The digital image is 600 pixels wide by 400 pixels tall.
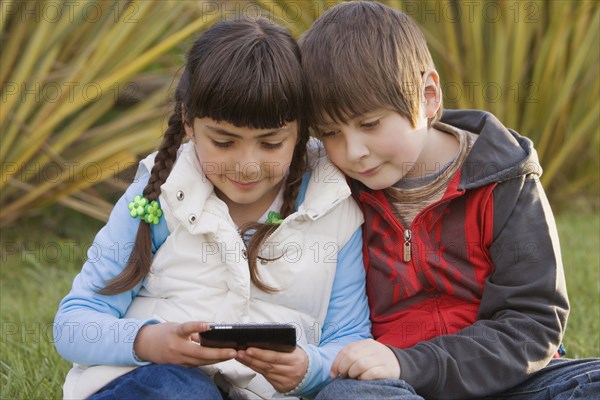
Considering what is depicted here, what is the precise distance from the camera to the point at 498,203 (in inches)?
93.7

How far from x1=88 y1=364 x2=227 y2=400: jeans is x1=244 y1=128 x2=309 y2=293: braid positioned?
286 mm

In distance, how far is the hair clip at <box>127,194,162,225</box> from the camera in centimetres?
238

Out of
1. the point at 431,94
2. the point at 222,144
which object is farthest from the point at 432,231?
the point at 222,144

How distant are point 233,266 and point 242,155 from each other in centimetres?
27

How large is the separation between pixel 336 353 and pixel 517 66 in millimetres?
2900

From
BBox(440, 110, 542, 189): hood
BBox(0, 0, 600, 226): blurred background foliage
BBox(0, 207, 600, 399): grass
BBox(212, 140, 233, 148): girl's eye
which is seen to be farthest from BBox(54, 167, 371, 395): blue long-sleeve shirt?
→ BBox(0, 0, 600, 226): blurred background foliage

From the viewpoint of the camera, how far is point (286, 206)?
2488 mm

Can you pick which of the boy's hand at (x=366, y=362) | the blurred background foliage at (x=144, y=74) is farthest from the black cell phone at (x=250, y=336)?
the blurred background foliage at (x=144, y=74)

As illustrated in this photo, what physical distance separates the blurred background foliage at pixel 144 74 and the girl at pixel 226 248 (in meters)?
1.81

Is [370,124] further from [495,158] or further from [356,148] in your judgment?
[495,158]

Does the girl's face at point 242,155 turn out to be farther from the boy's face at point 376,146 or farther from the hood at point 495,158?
the hood at point 495,158

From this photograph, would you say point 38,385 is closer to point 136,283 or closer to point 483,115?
point 136,283

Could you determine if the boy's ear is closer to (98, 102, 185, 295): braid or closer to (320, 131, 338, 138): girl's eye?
(320, 131, 338, 138): girl's eye

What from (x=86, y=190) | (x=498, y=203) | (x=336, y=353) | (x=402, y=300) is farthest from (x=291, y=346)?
(x=86, y=190)
